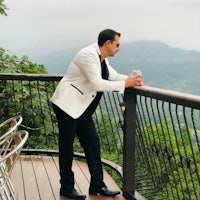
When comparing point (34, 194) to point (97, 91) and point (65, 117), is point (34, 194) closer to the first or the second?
point (65, 117)

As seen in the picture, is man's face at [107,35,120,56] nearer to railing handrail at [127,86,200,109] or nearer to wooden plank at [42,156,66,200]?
railing handrail at [127,86,200,109]

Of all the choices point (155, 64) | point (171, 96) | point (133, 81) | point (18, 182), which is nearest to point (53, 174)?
point (18, 182)

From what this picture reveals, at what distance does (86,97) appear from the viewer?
132 inches

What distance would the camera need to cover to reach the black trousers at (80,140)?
341cm

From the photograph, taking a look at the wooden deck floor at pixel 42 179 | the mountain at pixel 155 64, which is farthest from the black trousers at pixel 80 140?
the mountain at pixel 155 64

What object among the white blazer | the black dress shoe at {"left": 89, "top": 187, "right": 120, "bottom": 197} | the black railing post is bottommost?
the black dress shoe at {"left": 89, "top": 187, "right": 120, "bottom": 197}

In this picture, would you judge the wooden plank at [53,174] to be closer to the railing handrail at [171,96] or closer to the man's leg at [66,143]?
the man's leg at [66,143]

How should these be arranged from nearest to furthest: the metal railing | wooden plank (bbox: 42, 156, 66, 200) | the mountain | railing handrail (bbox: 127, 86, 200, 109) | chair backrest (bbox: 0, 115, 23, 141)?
chair backrest (bbox: 0, 115, 23, 141) < railing handrail (bbox: 127, 86, 200, 109) < the metal railing < wooden plank (bbox: 42, 156, 66, 200) < the mountain

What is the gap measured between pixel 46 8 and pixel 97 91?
69.2 m

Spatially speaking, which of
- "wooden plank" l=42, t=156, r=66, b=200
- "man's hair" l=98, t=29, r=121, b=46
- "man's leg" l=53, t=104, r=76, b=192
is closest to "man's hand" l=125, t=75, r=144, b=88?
"man's hair" l=98, t=29, r=121, b=46

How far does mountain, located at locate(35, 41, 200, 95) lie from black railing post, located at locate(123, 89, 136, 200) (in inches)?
1698

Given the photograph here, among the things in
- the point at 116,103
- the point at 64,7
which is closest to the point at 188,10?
the point at 64,7

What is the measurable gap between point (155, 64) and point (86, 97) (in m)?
67.7

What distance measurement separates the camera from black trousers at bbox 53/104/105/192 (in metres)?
3.41
